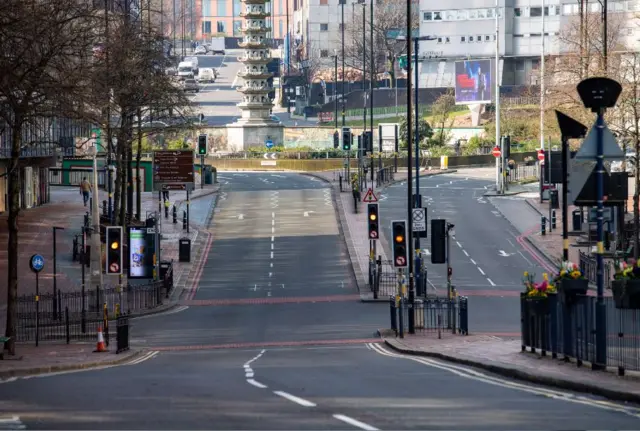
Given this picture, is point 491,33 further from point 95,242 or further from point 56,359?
point 56,359

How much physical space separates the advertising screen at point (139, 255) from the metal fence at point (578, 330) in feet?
74.3

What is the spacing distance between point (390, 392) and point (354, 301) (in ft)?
84.6

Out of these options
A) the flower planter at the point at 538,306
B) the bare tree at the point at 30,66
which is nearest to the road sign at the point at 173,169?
the bare tree at the point at 30,66

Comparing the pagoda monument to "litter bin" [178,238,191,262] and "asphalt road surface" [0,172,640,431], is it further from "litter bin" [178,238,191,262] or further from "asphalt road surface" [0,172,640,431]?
"asphalt road surface" [0,172,640,431]

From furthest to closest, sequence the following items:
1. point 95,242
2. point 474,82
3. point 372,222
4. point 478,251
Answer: point 474,82 < point 478,251 < point 372,222 < point 95,242

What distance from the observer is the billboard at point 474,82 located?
113 meters

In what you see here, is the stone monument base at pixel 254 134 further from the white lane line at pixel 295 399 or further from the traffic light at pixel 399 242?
the white lane line at pixel 295 399

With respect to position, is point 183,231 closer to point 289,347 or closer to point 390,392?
point 289,347

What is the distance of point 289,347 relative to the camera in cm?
3319

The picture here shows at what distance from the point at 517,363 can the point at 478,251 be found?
114ft

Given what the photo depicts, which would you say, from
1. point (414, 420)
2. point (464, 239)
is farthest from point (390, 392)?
point (464, 239)

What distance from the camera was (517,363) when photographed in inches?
902

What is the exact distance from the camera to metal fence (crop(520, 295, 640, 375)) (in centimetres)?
1961

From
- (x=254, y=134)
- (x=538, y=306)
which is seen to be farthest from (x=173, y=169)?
(x=254, y=134)
